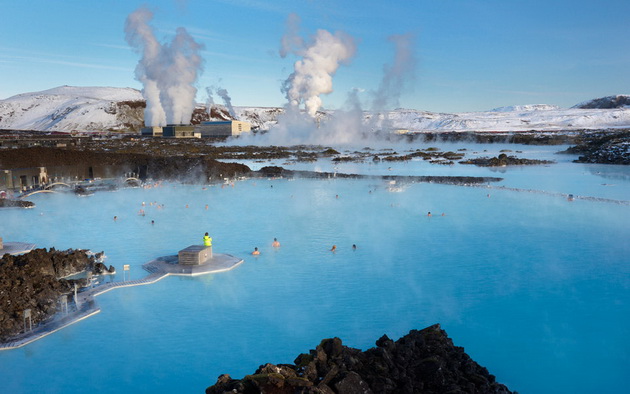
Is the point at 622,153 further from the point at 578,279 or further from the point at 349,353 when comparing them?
the point at 349,353

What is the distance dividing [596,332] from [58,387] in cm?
877

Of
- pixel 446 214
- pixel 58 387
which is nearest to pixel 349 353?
pixel 58 387

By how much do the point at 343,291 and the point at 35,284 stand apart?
6213mm

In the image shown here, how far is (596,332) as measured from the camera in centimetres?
857

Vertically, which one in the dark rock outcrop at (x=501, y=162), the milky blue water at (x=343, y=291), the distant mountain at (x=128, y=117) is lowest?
the milky blue water at (x=343, y=291)

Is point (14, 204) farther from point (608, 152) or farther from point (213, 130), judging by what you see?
point (213, 130)

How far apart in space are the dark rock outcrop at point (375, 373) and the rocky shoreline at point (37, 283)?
4687 millimetres

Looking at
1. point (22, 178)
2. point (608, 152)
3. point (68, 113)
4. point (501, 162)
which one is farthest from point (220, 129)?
point (68, 113)

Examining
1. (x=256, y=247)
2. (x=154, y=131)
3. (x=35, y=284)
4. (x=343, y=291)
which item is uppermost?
(x=154, y=131)

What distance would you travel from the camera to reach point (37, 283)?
31.8 feet

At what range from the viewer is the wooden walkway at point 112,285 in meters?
8.15

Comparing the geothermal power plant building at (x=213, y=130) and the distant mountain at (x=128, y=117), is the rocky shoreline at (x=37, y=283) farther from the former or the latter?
the distant mountain at (x=128, y=117)

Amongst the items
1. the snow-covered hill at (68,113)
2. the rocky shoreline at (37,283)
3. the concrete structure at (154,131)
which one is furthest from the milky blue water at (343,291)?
the snow-covered hill at (68,113)

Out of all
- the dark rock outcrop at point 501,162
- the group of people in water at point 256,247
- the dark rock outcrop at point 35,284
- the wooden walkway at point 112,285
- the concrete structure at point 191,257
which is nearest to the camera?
the wooden walkway at point 112,285
